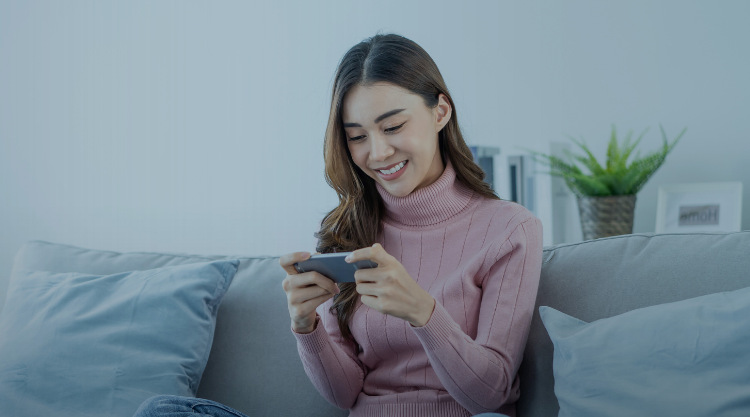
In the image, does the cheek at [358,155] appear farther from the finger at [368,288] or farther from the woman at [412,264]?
the finger at [368,288]

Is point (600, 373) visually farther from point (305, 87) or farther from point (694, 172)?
point (305, 87)

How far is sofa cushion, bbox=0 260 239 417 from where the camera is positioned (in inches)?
47.6

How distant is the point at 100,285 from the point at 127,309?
119mm

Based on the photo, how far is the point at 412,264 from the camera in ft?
4.11

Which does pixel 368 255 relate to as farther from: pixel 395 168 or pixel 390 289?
pixel 395 168

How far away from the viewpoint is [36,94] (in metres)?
2.20

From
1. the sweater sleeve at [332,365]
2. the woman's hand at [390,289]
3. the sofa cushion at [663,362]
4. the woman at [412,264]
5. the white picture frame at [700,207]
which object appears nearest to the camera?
the sofa cushion at [663,362]

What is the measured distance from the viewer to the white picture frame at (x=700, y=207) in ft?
5.86

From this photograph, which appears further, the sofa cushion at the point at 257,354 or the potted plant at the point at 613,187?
the potted plant at the point at 613,187

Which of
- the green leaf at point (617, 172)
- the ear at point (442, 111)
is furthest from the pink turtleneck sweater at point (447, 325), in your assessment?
the green leaf at point (617, 172)

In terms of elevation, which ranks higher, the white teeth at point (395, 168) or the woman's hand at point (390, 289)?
the white teeth at point (395, 168)

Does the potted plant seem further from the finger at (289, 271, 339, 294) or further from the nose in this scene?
the finger at (289, 271, 339, 294)

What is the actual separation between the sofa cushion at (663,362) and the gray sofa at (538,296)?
125 mm

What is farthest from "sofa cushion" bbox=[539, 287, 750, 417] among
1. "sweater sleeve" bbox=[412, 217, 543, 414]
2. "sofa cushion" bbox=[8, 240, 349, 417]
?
"sofa cushion" bbox=[8, 240, 349, 417]
